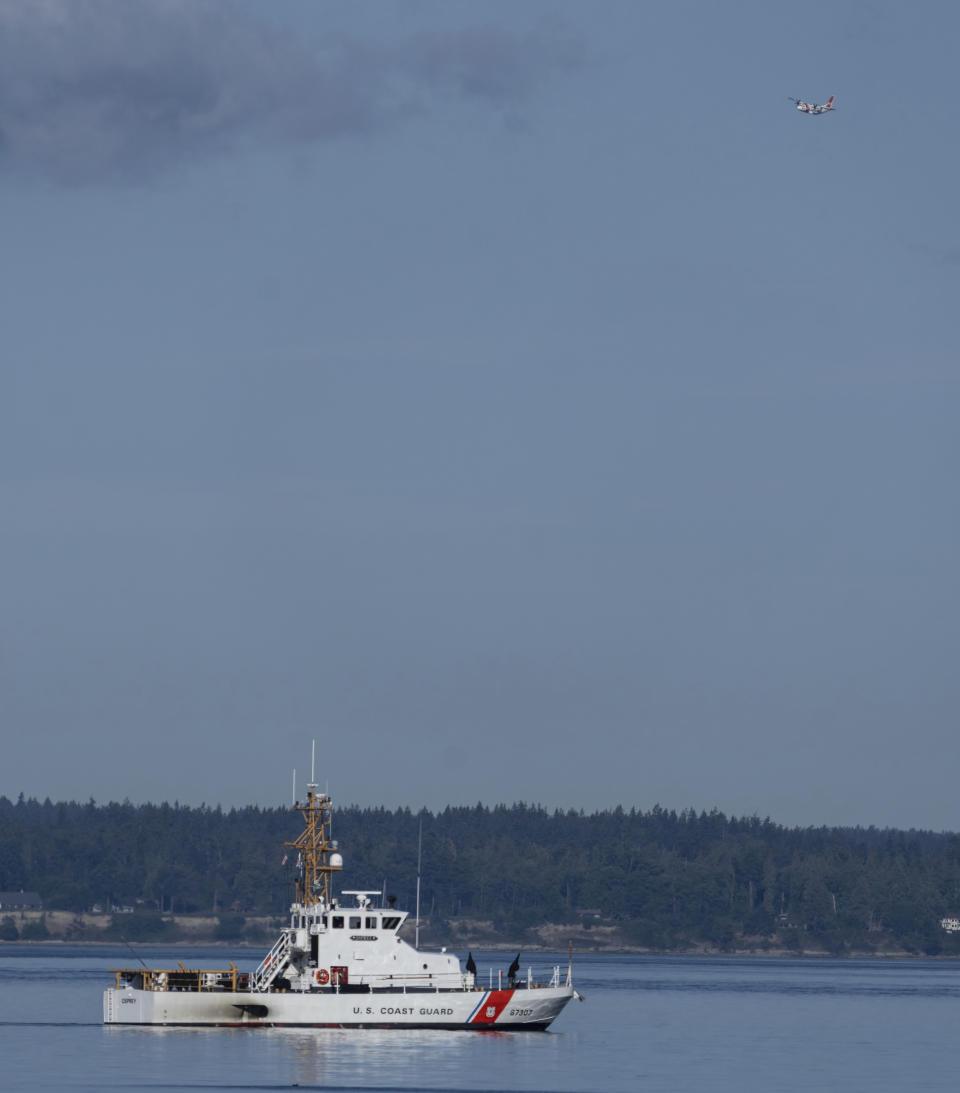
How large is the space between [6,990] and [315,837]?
63.0m

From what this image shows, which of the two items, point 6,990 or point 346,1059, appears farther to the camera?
point 6,990

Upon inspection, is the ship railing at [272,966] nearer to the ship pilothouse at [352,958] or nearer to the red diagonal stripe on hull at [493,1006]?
the ship pilothouse at [352,958]

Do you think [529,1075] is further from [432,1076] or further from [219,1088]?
[219,1088]

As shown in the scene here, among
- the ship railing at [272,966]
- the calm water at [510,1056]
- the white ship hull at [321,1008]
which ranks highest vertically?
the ship railing at [272,966]

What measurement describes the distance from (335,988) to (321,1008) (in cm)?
113

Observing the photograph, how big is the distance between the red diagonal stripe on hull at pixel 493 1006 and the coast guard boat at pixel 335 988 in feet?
0.16

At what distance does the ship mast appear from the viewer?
348 ft

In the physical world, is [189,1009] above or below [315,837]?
below

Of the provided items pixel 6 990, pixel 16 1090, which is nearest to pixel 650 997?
pixel 6 990

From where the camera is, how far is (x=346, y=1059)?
9394cm

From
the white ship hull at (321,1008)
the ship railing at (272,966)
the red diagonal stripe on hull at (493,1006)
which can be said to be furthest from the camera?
the red diagonal stripe on hull at (493,1006)

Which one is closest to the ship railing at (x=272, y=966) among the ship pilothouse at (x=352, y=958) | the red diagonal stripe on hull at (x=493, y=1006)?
the ship pilothouse at (x=352, y=958)

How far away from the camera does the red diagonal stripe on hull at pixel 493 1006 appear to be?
10462 centimetres

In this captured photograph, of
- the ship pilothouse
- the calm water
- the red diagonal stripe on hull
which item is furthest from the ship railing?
the red diagonal stripe on hull
